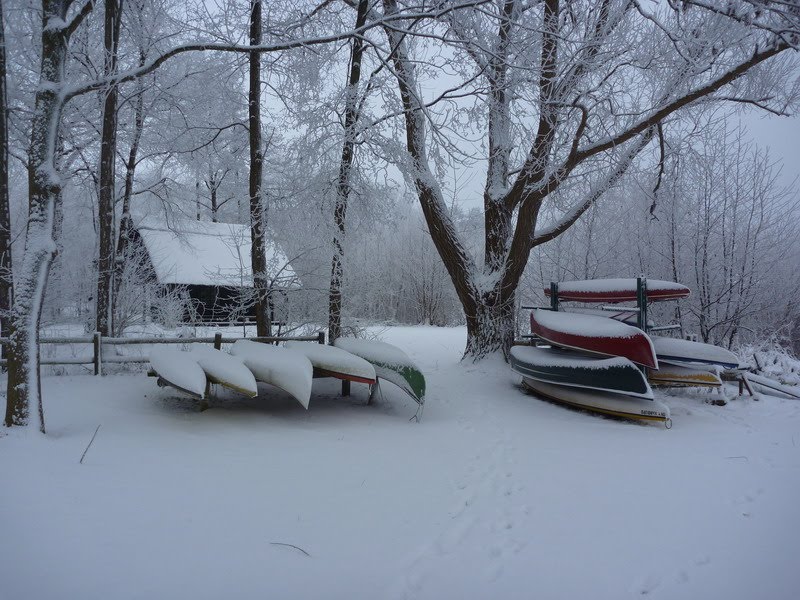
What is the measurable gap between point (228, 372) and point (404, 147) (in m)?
4.15

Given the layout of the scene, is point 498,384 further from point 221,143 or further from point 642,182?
point 221,143

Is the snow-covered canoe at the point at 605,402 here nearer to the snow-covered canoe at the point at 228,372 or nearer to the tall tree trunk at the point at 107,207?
the snow-covered canoe at the point at 228,372

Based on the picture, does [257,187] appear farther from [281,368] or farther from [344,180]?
[281,368]

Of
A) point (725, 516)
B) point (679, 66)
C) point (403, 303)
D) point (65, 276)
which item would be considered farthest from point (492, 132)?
point (403, 303)

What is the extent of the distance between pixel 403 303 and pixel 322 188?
70.1 feet

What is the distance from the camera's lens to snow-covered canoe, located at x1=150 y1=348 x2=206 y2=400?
494 centimetres

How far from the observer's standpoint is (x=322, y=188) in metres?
7.49

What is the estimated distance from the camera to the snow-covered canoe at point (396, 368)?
5.70m

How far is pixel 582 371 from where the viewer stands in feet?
20.0

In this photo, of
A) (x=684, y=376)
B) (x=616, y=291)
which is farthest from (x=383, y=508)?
(x=616, y=291)

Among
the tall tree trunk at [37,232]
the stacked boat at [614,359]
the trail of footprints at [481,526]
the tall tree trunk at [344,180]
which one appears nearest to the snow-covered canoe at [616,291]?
the stacked boat at [614,359]

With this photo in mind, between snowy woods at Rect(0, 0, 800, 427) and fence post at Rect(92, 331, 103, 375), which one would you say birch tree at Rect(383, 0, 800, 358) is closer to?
snowy woods at Rect(0, 0, 800, 427)

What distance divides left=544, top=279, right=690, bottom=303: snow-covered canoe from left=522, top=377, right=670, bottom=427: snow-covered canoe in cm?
157

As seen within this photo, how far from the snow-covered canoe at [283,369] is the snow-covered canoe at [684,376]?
4651 mm
